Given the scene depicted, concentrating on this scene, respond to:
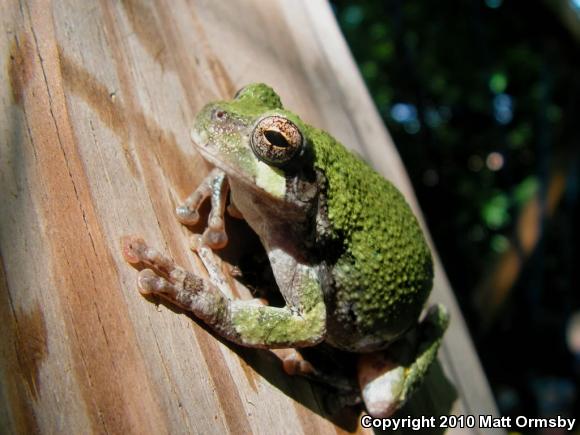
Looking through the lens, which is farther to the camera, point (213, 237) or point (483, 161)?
point (483, 161)

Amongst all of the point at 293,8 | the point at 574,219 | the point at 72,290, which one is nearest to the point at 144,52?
the point at 72,290

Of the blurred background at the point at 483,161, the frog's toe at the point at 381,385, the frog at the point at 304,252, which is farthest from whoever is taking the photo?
the blurred background at the point at 483,161

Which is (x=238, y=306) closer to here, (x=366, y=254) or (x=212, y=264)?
(x=212, y=264)

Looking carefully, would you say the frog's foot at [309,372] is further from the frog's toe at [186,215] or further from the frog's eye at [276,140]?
the frog's eye at [276,140]

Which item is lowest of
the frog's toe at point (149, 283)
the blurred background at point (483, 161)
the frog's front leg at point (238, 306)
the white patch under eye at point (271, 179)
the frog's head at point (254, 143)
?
the blurred background at point (483, 161)

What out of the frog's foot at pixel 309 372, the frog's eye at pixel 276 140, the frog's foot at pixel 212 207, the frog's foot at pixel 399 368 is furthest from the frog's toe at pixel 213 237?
the frog's foot at pixel 399 368

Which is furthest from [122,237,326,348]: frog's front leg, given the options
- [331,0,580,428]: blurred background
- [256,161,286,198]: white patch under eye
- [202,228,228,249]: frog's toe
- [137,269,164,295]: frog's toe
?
[331,0,580,428]: blurred background

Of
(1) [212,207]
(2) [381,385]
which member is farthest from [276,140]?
(2) [381,385]
